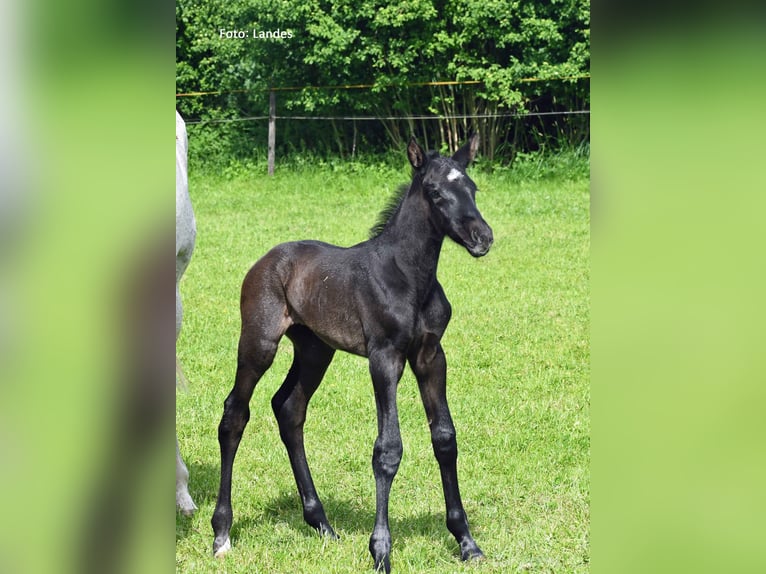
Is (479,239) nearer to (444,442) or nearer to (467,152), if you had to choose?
(467,152)

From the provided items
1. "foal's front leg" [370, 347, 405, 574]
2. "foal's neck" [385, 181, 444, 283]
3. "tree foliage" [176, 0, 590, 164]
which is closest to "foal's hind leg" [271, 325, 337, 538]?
"foal's front leg" [370, 347, 405, 574]

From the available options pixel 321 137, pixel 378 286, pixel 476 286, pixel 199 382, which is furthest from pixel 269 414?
pixel 321 137

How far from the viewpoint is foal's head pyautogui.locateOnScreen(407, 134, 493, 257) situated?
3.56 metres

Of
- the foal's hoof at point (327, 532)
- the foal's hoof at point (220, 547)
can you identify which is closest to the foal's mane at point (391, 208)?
the foal's hoof at point (327, 532)

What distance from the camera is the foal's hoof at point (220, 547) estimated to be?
4164 millimetres

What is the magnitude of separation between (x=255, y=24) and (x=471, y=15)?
350 centimetres

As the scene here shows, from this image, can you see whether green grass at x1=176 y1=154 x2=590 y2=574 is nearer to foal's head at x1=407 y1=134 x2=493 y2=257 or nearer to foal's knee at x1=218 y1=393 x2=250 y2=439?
foal's knee at x1=218 y1=393 x2=250 y2=439

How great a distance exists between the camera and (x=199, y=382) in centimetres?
710

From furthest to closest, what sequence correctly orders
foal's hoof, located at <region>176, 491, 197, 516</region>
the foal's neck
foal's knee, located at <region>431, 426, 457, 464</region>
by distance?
foal's hoof, located at <region>176, 491, 197, 516</region> → foal's knee, located at <region>431, 426, 457, 464</region> → the foal's neck

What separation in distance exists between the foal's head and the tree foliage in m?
11.0
